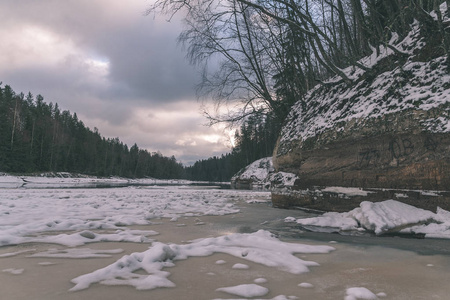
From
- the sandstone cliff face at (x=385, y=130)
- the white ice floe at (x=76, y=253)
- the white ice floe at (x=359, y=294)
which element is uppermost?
the sandstone cliff face at (x=385, y=130)

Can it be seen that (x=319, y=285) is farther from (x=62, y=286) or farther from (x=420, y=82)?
(x=420, y=82)

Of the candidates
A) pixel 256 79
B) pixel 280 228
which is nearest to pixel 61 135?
pixel 256 79

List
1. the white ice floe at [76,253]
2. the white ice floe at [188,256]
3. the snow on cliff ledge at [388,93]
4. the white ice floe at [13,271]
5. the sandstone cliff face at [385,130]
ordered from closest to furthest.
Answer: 1. the white ice floe at [188,256]
2. the white ice floe at [13,271]
3. the white ice floe at [76,253]
4. the sandstone cliff face at [385,130]
5. the snow on cliff ledge at [388,93]

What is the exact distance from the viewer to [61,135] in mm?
55969

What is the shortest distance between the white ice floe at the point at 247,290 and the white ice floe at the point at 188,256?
416 mm

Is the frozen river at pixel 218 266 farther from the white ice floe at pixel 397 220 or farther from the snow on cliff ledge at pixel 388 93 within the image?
the snow on cliff ledge at pixel 388 93

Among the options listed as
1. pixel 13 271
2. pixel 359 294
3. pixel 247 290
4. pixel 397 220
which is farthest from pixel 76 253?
pixel 397 220

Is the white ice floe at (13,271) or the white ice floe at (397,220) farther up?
the white ice floe at (397,220)

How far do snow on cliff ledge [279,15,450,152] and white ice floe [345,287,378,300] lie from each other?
361 centimetres

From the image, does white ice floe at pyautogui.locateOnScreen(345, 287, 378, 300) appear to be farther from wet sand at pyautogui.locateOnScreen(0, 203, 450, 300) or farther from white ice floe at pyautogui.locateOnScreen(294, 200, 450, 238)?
white ice floe at pyautogui.locateOnScreen(294, 200, 450, 238)

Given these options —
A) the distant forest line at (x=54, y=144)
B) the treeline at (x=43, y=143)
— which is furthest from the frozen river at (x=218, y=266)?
the treeline at (x=43, y=143)

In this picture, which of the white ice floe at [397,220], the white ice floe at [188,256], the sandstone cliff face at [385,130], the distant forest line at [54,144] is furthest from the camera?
the distant forest line at [54,144]

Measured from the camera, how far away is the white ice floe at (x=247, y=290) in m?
1.73

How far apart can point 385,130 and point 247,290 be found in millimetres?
4493
